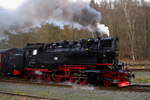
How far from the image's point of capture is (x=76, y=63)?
11.4 m

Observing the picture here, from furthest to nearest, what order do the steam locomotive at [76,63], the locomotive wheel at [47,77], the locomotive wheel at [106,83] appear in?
the locomotive wheel at [47,77], the locomotive wheel at [106,83], the steam locomotive at [76,63]

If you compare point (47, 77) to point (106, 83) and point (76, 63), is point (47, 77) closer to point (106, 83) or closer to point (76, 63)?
point (76, 63)

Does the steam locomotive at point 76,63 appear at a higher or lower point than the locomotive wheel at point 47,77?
higher

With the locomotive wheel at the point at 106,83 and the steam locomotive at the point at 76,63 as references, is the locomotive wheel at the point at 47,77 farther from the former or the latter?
the locomotive wheel at the point at 106,83

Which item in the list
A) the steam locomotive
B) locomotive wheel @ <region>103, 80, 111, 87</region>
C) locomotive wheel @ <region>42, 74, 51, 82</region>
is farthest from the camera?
locomotive wheel @ <region>42, 74, 51, 82</region>

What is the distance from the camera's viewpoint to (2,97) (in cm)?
868

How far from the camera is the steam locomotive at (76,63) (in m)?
10.5

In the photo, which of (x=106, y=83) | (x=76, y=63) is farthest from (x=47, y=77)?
(x=106, y=83)

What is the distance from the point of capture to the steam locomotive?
413 inches

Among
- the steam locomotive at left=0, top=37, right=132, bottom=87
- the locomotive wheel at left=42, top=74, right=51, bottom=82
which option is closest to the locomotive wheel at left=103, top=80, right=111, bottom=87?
the steam locomotive at left=0, top=37, right=132, bottom=87

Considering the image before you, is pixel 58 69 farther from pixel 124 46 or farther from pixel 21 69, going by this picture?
pixel 124 46

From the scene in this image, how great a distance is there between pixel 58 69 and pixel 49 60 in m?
1.08

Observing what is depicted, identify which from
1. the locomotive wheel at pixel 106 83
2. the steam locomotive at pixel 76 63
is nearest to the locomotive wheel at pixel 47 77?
the steam locomotive at pixel 76 63

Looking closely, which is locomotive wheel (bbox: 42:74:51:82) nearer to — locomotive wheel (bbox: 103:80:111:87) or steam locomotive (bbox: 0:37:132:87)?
steam locomotive (bbox: 0:37:132:87)
